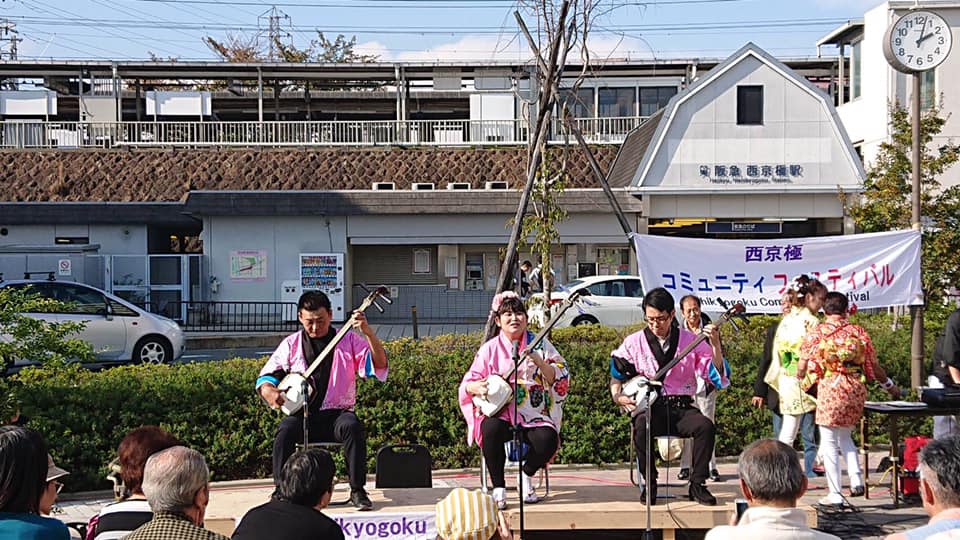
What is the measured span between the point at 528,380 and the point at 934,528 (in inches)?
148

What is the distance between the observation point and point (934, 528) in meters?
3.22

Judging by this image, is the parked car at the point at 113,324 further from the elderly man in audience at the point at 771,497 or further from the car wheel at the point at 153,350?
the elderly man in audience at the point at 771,497

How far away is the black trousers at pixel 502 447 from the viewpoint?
21.6ft

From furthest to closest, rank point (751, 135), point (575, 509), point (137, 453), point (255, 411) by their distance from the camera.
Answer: point (751, 135), point (255, 411), point (575, 509), point (137, 453)

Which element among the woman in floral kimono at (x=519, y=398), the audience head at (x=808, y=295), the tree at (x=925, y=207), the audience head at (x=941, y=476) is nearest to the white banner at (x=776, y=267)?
the audience head at (x=808, y=295)

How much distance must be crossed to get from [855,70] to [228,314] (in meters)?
18.1

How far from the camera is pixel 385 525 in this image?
6.00 metres

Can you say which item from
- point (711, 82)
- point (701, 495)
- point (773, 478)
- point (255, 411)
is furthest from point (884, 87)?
point (773, 478)

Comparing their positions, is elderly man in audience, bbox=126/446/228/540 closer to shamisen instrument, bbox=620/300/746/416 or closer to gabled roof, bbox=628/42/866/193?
shamisen instrument, bbox=620/300/746/416

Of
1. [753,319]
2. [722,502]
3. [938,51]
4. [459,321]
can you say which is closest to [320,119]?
[459,321]

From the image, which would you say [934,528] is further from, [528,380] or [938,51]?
[938,51]

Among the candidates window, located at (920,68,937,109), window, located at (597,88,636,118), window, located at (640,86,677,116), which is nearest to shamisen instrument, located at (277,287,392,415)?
window, located at (920,68,937,109)

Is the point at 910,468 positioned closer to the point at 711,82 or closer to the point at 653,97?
the point at 711,82

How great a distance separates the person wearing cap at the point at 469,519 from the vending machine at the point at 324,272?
2094cm
